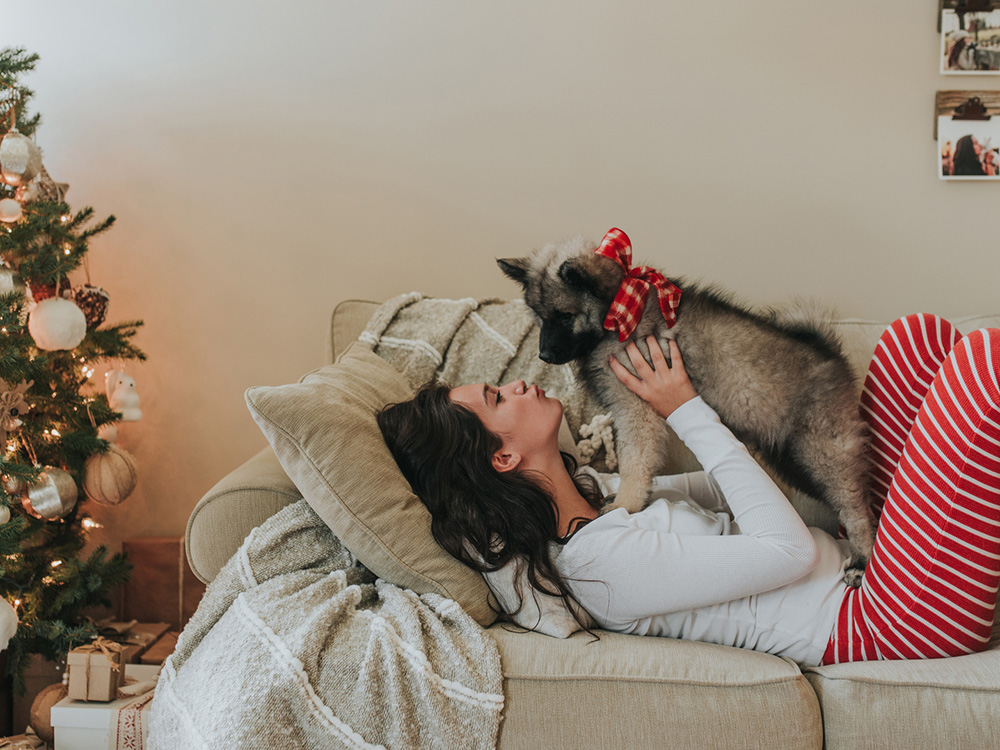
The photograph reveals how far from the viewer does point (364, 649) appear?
1129mm

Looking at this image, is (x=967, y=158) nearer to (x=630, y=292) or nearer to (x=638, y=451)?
(x=630, y=292)

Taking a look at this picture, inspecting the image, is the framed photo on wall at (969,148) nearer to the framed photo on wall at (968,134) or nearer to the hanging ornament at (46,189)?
the framed photo on wall at (968,134)

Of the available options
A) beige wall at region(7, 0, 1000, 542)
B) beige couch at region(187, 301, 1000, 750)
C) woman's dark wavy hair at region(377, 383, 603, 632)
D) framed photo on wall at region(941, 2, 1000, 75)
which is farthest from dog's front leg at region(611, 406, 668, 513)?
framed photo on wall at region(941, 2, 1000, 75)

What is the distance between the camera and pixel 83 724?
163 cm

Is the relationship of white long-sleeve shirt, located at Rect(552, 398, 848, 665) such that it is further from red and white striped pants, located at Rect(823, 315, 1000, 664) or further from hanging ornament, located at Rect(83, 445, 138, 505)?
hanging ornament, located at Rect(83, 445, 138, 505)

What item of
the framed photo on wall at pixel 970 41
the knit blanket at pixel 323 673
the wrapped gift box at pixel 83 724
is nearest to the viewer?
the knit blanket at pixel 323 673

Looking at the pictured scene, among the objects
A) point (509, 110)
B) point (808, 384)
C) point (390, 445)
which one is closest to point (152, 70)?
point (509, 110)

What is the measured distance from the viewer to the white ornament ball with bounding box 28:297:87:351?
68.4 inches

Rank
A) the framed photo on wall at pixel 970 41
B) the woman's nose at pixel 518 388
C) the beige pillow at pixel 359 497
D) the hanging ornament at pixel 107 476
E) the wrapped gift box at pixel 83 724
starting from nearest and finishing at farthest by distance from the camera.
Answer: the beige pillow at pixel 359 497, the woman's nose at pixel 518 388, the wrapped gift box at pixel 83 724, the hanging ornament at pixel 107 476, the framed photo on wall at pixel 970 41

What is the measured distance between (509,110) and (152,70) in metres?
1.27

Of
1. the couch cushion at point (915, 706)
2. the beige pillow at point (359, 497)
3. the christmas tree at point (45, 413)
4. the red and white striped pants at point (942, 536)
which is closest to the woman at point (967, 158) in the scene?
the red and white striped pants at point (942, 536)

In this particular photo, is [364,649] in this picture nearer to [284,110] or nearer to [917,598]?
[917,598]

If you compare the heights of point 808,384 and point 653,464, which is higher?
point 808,384

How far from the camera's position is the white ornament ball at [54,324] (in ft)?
5.70
